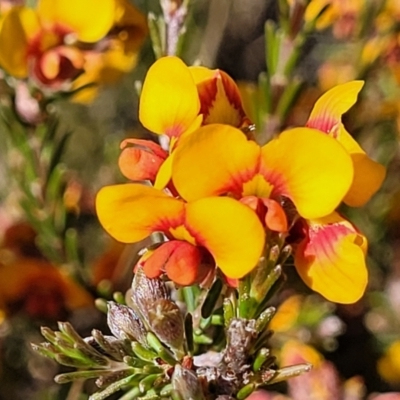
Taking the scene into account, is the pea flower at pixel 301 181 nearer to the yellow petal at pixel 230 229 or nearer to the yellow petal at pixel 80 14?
the yellow petal at pixel 230 229

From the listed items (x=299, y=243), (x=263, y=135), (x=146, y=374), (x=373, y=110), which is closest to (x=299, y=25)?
(x=263, y=135)

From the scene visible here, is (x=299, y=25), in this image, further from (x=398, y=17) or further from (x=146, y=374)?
(x=146, y=374)

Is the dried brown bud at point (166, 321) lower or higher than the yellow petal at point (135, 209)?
lower

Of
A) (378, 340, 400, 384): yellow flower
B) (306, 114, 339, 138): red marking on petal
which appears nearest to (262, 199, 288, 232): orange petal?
(306, 114, 339, 138): red marking on petal

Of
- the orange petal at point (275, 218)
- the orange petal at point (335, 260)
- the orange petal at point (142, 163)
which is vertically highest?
the orange petal at point (142, 163)

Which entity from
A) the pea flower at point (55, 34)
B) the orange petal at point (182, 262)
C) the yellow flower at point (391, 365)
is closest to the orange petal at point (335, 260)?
the orange petal at point (182, 262)

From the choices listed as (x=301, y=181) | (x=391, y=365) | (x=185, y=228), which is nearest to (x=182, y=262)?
(x=185, y=228)

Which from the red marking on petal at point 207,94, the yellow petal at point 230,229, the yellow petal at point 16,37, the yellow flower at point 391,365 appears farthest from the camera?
the yellow flower at point 391,365
